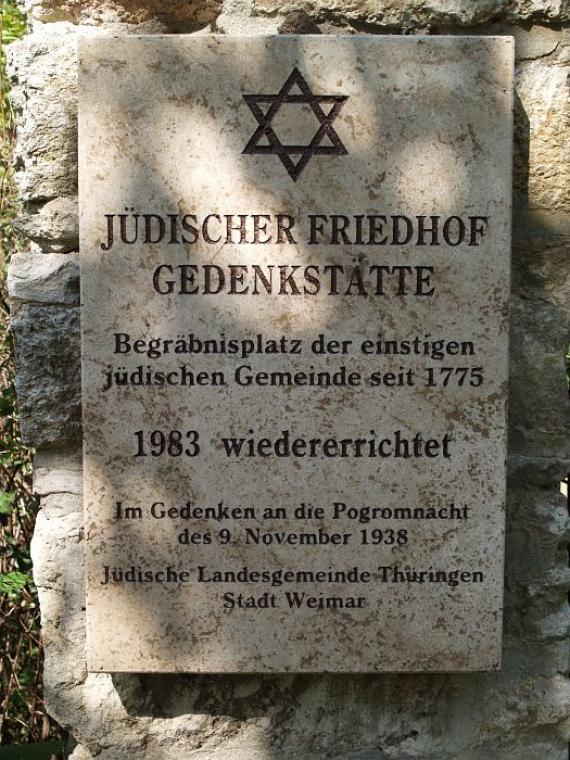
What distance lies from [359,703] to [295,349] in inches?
34.7

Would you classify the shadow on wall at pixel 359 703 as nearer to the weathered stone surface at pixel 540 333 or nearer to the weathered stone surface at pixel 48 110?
the weathered stone surface at pixel 540 333

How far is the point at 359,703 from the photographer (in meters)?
2.16

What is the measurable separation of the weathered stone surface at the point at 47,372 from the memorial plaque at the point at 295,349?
0.41ft

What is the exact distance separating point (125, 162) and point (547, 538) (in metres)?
1.31

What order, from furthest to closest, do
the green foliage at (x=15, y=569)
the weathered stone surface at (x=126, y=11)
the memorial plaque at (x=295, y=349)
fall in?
the green foliage at (x=15, y=569) → the weathered stone surface at (x=126, y=11) → the memorial plaque at (x=295, y=349)

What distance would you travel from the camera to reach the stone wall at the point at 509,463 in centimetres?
205

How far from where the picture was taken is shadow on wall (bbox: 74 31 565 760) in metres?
2.14

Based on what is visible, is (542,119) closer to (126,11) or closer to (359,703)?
(126,11)

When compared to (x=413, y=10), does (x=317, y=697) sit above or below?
below

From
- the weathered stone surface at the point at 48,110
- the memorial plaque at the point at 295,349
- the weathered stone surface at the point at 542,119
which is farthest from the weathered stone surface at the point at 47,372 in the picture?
the weathered stone surface at the point at 542,119

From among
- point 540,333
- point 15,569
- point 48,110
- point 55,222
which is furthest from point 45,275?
point 15,569

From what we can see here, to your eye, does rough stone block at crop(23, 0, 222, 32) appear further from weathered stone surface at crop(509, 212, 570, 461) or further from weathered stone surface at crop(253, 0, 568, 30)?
weathered stone surface at crop(509, 212, 570, 461)

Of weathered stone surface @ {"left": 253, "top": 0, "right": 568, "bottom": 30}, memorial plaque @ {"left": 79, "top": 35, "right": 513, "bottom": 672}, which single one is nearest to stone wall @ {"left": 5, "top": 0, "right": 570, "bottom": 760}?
weathered stone surface @ {"left": 253, "top": 0, "right": 568, "bottom": 30}

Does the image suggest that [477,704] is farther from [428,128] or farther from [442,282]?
[428,128]
